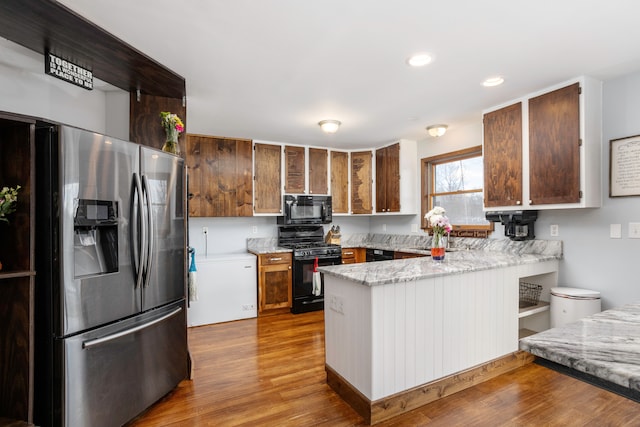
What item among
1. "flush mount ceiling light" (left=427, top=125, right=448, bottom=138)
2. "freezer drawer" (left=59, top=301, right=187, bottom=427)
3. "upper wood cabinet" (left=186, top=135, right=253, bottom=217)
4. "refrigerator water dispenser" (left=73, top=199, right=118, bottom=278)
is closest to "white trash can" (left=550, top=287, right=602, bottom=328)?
"flush mount ceiling light" (left=427, top=125, right=448, bottom=138)

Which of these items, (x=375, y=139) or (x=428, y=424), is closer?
(x=428, y=424)

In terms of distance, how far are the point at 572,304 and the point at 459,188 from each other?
1.84m

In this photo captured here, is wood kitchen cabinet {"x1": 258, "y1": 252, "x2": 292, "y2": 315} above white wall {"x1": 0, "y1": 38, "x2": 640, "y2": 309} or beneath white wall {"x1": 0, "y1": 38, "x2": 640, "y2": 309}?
beneath

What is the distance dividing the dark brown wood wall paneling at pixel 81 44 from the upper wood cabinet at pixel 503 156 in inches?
113

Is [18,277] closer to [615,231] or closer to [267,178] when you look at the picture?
[267,178]

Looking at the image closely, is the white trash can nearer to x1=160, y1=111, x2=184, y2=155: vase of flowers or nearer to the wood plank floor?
the wood plank floor

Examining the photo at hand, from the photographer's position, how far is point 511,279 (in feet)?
8.38

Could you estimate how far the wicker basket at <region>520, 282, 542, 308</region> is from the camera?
10.0ft

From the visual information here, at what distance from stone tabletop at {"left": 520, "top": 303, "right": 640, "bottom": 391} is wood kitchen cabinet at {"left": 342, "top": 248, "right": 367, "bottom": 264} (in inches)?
154

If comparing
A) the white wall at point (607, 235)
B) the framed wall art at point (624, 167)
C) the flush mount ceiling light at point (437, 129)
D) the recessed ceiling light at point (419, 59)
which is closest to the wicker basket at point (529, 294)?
the white wall at point (607, 235)

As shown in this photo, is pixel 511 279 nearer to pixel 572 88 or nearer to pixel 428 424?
pixel 428 424

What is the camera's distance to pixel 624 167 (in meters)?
2.49

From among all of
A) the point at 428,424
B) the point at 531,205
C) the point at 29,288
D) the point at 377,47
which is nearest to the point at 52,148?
the point at 29,288

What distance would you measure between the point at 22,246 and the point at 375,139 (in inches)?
153
